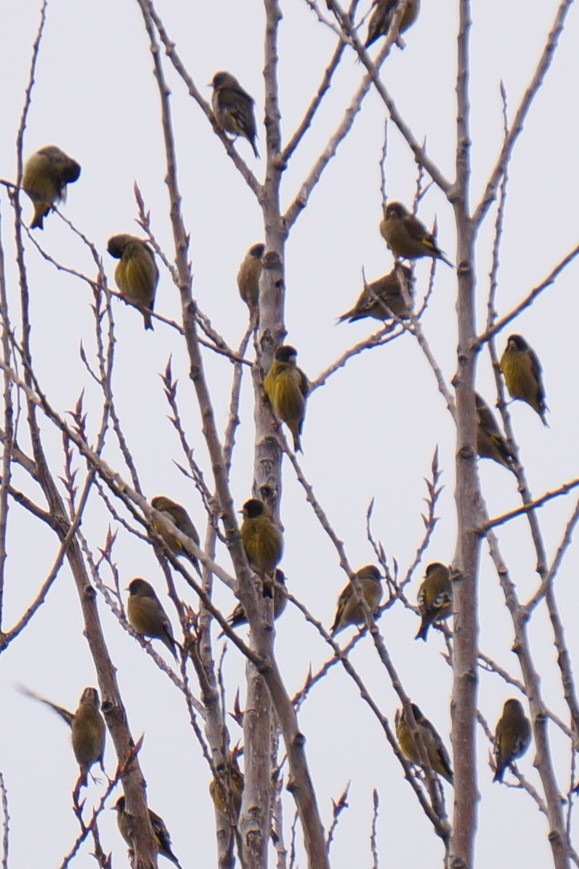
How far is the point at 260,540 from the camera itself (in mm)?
4102

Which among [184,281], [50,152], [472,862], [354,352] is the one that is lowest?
[472,862]

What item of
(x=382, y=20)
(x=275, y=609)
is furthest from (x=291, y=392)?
(x=382, y=20)

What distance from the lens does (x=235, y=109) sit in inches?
292

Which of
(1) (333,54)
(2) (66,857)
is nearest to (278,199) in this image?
(1) (333,54)

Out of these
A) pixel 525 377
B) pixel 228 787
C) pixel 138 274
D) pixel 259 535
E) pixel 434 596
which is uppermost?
pixel 138 274

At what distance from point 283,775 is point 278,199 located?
212 centimetres

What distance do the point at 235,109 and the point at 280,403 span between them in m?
3.39

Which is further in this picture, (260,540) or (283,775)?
(283,775)

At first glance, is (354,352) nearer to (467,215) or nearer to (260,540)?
(260,540)

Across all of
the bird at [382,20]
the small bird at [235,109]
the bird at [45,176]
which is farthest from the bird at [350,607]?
the bird at [382,20]

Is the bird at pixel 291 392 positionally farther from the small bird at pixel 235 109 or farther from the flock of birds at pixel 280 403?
the small bird at pixel 235 109

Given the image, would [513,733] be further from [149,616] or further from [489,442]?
[149,616]

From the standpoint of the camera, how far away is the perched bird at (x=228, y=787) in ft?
9.12

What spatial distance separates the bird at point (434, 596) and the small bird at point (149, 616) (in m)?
1.27
